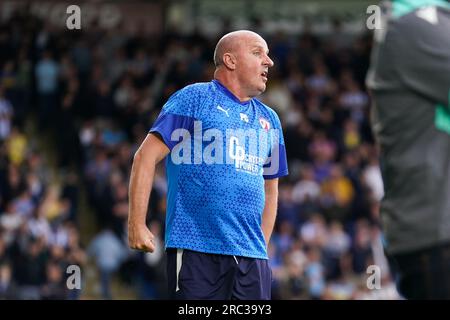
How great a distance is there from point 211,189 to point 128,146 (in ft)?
38.8

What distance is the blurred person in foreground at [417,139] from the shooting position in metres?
4.14

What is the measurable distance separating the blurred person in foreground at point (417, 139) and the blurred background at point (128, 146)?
10490 millimetres

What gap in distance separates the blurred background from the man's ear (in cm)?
811

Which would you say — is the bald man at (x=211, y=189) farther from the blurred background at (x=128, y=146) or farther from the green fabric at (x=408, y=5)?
the blurred background at (x=128, y=146)

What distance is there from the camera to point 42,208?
16.1m

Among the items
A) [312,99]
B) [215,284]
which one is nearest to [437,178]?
[215,284]

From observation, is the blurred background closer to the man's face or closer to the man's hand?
the man's face

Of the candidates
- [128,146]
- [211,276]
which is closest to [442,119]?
[211,276]

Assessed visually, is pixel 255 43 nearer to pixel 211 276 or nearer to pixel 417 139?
pixel 211 276

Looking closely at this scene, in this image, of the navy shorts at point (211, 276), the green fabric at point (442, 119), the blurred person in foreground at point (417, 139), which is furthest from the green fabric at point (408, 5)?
the navy shorts at point (211, 276)

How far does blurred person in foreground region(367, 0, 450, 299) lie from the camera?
13.6 feet

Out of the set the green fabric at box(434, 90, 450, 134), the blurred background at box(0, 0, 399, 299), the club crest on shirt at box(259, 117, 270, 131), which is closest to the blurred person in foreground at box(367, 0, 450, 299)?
the green fabric at box(434, 90, 450, 134)
